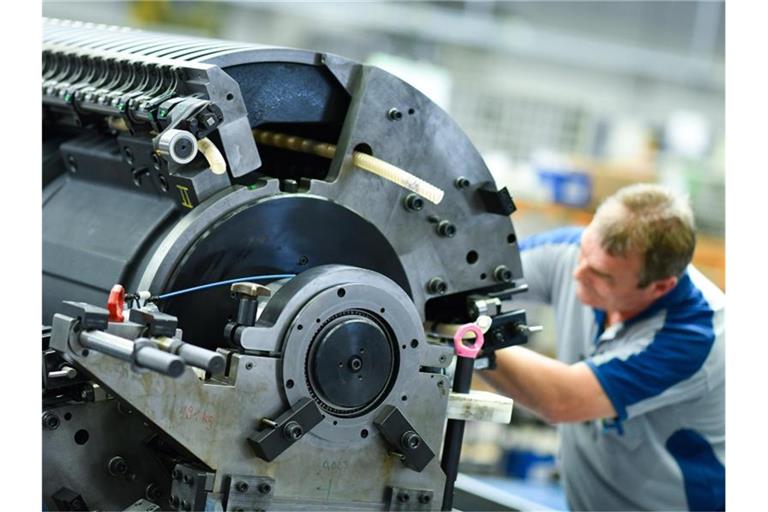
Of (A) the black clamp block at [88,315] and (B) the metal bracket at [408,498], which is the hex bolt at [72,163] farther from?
(B) the metal bracket at [408,498]

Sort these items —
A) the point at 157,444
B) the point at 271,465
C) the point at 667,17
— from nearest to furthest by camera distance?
the point at 271,465 < the point at 157,444 < the point at 667,17

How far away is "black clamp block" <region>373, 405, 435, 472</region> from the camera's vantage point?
1.81 meters

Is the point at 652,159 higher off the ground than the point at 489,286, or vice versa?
the point at 652,159

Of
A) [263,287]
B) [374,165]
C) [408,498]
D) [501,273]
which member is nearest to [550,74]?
[501,273]

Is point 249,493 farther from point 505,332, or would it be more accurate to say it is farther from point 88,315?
point 505,332

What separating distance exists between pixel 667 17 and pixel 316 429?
927 cm

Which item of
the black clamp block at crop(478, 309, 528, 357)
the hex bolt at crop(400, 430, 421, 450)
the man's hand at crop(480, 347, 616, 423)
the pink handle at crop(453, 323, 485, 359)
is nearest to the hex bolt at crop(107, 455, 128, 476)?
the hex bolt at crop(400, 430, 421, 450)

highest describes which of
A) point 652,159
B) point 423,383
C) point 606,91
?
point 606,91

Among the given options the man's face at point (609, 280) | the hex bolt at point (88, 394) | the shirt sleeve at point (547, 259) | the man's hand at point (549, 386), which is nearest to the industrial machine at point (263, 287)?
the hex bolt at point (88, 394)

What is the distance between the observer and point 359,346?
177 cm

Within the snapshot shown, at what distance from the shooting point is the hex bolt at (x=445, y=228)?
2059mm

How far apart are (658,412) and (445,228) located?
1120mm
